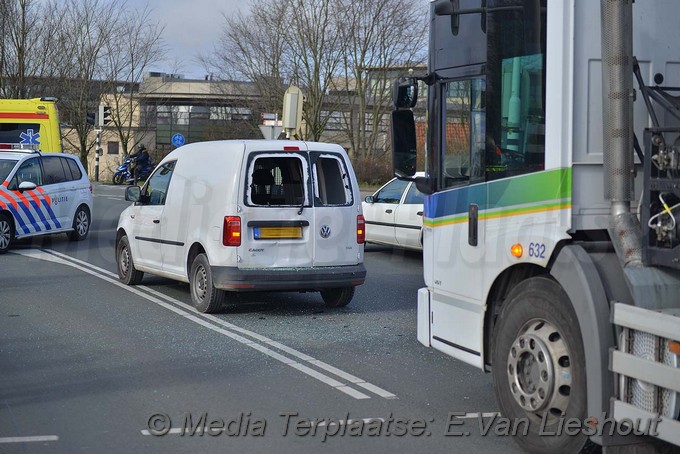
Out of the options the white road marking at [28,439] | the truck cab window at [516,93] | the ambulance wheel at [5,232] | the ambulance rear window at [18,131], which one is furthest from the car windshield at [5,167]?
the truck cab window at [516,93]

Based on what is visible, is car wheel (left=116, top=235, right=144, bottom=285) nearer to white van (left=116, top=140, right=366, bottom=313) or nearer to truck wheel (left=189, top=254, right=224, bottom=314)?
white van (left=116, top=140, right=366, bottom=313)

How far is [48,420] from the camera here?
6371 millimetres

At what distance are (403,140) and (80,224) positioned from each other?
13619mm

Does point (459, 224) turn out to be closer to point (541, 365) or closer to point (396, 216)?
point (541, 365)

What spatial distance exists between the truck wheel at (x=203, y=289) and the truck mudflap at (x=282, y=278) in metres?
0.15

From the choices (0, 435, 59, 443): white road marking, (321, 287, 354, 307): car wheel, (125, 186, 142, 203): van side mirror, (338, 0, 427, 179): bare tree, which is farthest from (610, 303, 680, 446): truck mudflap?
(338, 0, 427, 179): bare tree

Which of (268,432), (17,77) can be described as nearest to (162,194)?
(268,432)

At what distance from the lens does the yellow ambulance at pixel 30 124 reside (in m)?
21.8

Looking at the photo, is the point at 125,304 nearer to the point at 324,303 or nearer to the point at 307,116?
the point at 324,303

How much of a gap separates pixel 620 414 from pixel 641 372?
27cm

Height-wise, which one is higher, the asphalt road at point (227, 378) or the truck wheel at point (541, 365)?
the truck wheel at point (541, 365)

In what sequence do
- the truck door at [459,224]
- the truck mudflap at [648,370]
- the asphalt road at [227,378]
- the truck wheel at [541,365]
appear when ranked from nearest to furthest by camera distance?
1. the truck mudflap at [648,370]
2. the truck wheel at [541,365]
3. the asphalt road at [227,378]
4. the truck door at [459,224]

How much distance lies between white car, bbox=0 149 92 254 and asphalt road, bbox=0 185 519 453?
181 inches

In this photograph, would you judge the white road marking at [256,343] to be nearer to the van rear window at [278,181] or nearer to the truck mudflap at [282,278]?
the truck mudflap at [282,278]
